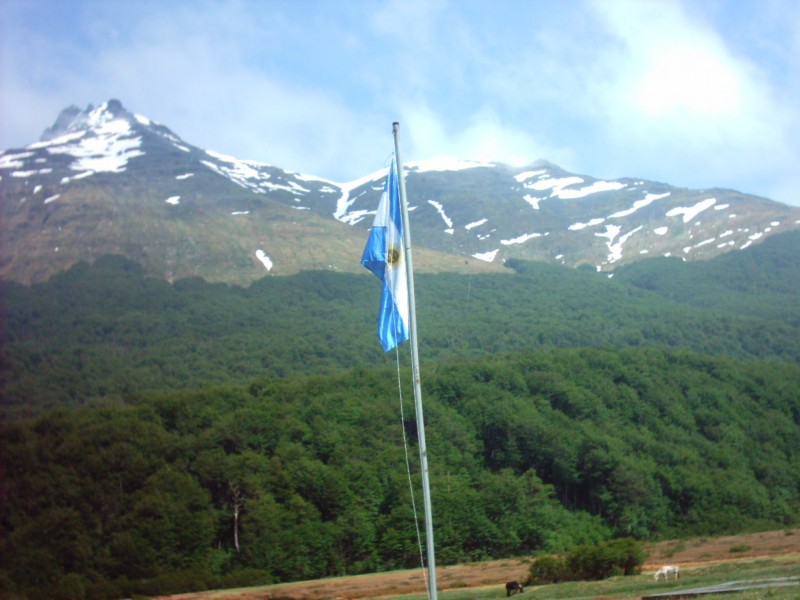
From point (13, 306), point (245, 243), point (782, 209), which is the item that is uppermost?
point (782, 209)

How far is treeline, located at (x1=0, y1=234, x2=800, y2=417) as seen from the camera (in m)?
99.6

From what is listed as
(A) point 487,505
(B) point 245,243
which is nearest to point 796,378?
(A) point 487,505

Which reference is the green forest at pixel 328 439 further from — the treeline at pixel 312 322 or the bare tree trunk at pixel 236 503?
the treeline at pixel 312 322

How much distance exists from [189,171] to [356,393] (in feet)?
387

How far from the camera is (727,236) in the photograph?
182500 mm

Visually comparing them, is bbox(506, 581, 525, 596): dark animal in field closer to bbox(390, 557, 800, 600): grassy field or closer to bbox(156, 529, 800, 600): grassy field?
bbox(390, 557, 800, 600): grassy field

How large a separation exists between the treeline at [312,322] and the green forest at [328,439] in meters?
0.49

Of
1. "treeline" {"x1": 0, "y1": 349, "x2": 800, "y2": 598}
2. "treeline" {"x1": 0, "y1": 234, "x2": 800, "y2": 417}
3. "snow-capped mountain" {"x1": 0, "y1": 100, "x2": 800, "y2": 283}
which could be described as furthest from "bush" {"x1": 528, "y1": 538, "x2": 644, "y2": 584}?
"snow-capped mountain" {"x1": 0, "y1": 100, "x2": 800, "y2": 283}

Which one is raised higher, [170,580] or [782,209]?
[782,209]

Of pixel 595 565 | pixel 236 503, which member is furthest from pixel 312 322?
pixel 595 565

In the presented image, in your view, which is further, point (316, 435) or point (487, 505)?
point (316, 435)

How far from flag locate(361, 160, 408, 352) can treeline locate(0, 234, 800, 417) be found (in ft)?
252

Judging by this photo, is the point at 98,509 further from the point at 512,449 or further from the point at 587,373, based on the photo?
the point at 587,373

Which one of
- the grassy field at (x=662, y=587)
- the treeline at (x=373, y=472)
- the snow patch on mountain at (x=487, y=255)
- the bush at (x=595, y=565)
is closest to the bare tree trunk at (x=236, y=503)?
the treeline at (x=373, y=472)
